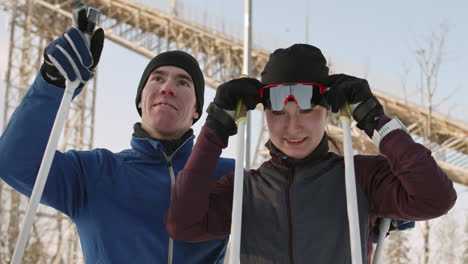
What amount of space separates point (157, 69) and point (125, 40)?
12102 mm

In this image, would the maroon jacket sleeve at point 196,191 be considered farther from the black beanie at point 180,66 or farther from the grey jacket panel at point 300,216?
the black beanie at point 180,66

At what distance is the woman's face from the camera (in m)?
1.96

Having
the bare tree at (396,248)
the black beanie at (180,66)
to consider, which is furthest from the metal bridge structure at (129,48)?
the bare tree at (396,248)

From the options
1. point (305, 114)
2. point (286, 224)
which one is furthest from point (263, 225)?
point (305, 114)

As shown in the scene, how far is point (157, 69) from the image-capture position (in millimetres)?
2592

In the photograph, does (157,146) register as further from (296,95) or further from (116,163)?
(296,95)

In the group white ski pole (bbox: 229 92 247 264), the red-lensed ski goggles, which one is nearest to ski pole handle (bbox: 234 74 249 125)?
white ski pole (bbox: 229 92 247 264)

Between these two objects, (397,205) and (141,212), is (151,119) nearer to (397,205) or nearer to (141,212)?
(141,212)

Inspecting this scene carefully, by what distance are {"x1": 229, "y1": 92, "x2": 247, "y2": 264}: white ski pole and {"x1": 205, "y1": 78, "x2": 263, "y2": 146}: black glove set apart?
3 cm

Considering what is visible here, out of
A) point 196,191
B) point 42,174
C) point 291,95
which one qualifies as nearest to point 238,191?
point 196,191

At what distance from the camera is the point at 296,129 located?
1.95 metres

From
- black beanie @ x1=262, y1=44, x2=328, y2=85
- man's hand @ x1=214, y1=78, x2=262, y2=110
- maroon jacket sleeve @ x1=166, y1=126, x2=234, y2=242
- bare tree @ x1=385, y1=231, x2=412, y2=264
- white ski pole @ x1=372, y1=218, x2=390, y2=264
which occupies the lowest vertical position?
bare tree @ x1=385, y1=231, x2=412, y2=264

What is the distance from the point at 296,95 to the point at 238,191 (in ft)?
1.46

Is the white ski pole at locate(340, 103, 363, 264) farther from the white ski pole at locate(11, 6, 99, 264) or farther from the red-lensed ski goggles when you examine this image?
the white ski pole at locate(11, 6, 99, 264)
